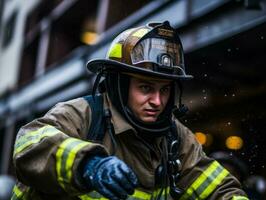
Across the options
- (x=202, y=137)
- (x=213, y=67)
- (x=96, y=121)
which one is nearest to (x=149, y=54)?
(x=96, y=121)

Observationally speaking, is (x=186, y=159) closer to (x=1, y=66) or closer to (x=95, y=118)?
(x=95, y=118)

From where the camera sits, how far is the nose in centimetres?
298

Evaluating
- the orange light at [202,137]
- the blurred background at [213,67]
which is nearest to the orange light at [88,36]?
the blurred background at [213,67]

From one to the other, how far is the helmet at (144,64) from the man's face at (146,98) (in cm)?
2

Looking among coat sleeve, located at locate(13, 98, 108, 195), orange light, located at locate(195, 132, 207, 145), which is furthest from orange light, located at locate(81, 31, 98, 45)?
coat sleeve, located at locate(13, 98, 108, 195)

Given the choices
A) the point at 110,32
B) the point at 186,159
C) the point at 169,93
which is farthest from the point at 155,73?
the point at 110,32

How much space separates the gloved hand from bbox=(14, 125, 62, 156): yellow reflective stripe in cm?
32

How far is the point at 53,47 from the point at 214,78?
11640 mm

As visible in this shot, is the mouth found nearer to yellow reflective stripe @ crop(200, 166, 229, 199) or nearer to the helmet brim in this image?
the helmet brim

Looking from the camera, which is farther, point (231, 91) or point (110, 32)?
point (110, 32)

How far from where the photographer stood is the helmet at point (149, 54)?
296 centimetres

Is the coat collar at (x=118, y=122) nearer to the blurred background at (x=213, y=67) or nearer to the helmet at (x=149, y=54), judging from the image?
the helmet at (x=149, y=54)

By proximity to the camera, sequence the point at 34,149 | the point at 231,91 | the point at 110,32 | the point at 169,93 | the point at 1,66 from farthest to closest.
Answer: the point at 1,66, the point at 110,32, the point at 231,91, the point at 169,93, the point at 34,149

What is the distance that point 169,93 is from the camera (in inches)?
123
